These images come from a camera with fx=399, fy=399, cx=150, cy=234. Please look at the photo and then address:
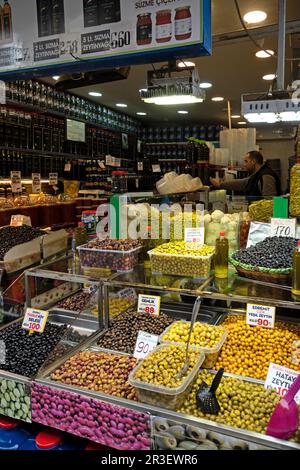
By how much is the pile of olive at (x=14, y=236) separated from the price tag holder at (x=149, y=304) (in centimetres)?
122

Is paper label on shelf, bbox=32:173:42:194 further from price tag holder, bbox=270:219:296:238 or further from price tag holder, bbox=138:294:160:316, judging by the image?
price tag holder, bbox=270:219:296:238

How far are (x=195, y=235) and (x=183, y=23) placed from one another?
48.9 inches

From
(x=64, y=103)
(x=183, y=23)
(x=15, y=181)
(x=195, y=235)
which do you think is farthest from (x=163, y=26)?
(x=64, y=103)

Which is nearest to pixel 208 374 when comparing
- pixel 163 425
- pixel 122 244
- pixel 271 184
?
pixel 163 425

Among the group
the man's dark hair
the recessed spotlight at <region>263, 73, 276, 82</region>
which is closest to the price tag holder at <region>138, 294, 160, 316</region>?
the man's dark hair

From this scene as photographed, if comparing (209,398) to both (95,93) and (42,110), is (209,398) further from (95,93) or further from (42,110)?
(95,93)

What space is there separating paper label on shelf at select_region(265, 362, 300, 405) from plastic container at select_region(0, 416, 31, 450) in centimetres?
120

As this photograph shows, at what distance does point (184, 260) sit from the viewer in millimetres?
2260

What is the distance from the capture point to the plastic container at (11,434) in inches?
74.6

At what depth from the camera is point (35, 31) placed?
276cm

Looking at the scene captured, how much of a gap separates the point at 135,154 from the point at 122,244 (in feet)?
30.3

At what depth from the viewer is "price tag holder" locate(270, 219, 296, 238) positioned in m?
2.32

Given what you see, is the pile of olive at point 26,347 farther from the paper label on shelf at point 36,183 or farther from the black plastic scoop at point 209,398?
the paper label on shelf at point 36,183

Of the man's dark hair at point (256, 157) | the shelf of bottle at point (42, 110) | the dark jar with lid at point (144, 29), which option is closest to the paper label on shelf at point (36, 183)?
the shelf of bottle at point (42, 110)
